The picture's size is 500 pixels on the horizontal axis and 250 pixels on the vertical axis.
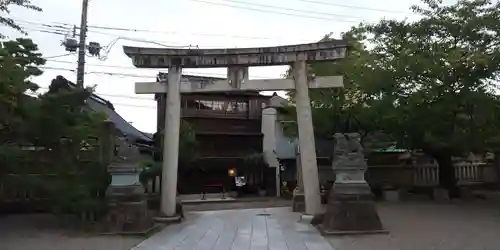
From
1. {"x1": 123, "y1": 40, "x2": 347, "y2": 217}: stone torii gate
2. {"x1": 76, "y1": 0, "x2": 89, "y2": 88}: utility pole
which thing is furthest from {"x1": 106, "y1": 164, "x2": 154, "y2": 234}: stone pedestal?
{"x1": 76, "y1": 0, "x2": 89, "y2": 88}: utility pole

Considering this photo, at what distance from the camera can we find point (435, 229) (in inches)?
391

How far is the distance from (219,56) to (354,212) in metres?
6.03

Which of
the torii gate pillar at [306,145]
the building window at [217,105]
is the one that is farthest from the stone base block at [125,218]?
the building window at [217,105]

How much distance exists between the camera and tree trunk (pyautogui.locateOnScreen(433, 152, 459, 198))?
17312mm

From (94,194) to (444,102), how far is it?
1052 centimetres

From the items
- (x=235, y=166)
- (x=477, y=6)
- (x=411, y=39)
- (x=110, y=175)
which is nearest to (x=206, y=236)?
(x=110, y=175)

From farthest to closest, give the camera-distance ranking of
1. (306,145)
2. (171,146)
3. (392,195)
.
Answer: (392,195) → (171,146) → (306,145)

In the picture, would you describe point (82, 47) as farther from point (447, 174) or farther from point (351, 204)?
point (447, 174)

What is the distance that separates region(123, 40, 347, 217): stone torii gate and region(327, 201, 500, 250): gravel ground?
3373mm

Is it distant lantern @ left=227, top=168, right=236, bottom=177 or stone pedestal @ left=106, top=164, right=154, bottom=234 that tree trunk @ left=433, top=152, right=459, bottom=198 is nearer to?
stone pedestal @ left=106, top=164, right=154, bottom=234

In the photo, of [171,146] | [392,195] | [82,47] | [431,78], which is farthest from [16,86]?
[392,195]

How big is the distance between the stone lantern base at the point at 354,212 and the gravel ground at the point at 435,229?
34cm

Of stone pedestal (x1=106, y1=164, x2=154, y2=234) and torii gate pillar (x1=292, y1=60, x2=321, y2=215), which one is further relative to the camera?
torii gate pillar (x1=292, y1=60, x2=321, y2=215)

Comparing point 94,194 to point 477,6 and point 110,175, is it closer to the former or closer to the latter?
point 110,175
